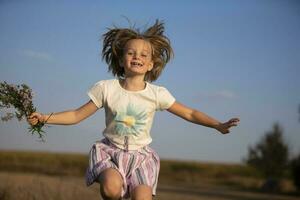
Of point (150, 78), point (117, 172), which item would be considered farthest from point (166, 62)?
point (117, 172)

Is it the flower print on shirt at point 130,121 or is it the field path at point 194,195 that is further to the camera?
the field path at point 194,195

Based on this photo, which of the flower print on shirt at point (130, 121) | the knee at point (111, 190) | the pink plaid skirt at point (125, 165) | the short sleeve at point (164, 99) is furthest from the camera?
the short sleeve at point (164, 99)

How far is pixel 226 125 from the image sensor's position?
467 centimetres

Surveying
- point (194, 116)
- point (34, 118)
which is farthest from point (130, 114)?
point (34, 118)

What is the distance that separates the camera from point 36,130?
14.5 ft

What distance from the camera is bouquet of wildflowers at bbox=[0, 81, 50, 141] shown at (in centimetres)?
443

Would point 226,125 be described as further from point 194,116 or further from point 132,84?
point 132,84

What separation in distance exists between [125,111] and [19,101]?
0.91 meters

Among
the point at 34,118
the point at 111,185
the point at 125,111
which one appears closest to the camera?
the point at 111,185

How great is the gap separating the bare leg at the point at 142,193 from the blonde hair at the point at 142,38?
1.11m

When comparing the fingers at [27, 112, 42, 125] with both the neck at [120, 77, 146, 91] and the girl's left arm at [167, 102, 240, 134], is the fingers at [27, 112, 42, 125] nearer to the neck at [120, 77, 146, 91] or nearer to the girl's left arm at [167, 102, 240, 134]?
the neck at [120, 77, 146, 91]

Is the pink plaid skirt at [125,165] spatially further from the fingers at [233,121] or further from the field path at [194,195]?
the field path at [194,195]

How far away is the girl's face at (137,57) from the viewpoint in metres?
4.57

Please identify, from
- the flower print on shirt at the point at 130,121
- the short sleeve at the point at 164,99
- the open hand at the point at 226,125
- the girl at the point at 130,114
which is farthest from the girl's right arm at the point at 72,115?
the open hand at the point at 226,125
